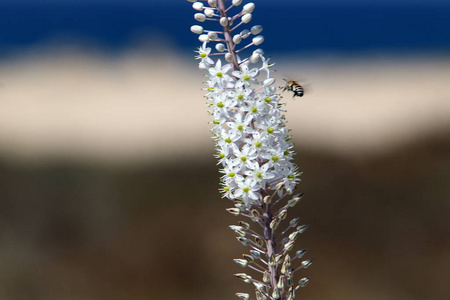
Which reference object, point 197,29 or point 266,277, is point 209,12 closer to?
point 197,29

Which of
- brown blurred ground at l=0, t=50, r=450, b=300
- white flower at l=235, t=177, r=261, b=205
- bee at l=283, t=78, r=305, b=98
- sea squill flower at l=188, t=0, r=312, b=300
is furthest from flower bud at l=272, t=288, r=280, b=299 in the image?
brown blurred ground at l=0, t=50, r=450, b=300

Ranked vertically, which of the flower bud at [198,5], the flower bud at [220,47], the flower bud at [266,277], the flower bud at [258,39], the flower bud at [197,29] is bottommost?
the flower bud at [266,277]

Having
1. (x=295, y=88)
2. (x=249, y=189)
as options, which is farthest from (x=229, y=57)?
(x=295, y=88)

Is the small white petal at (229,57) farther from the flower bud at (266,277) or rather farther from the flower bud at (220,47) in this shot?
the flower bud at (266,277)

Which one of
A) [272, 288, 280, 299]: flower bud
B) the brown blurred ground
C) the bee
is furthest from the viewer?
the brown blurred ground

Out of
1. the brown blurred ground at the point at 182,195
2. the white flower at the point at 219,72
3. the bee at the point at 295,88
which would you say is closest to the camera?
the white flower at the point at 219,72

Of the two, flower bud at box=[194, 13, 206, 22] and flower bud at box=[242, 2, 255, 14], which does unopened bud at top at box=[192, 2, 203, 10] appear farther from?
flower bud at box=[242, 2, 255, 14]

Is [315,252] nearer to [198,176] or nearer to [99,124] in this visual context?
[198,176]

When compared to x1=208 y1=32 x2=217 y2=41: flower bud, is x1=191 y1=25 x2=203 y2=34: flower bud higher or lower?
higher

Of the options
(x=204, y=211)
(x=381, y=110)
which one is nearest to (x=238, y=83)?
(x=204, y=211)

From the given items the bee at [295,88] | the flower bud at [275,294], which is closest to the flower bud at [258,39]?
the bee at [295,88]
